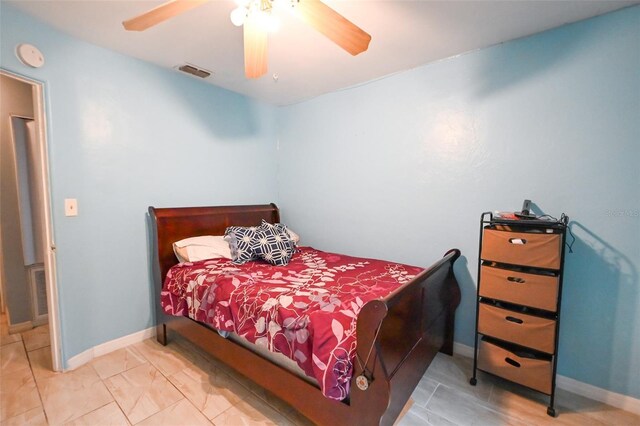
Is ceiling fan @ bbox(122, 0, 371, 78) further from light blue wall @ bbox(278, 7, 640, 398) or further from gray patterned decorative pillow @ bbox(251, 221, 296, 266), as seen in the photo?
gray patterned decorative pillow @ bbox(251, 221, 296, 266)

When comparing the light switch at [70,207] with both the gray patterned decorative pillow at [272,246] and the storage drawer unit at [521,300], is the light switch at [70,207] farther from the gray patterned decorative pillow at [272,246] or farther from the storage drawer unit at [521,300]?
the storage drawer unit at [521,300]

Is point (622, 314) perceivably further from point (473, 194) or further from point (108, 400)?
point (108, 400)

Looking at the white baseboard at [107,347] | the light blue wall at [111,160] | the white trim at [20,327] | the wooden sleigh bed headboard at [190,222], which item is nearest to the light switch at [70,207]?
the light blue wall at [111,160]

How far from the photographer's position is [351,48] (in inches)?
56.8

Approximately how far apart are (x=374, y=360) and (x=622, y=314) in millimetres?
1707

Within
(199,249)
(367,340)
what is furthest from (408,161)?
(199,249)

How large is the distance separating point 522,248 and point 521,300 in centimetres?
32

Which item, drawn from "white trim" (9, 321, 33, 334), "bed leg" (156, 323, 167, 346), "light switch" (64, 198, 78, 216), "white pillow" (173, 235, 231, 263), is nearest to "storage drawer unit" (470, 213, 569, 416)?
"white pillow" (173, 235, 231, 263)

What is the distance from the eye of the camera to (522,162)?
1.96 meters

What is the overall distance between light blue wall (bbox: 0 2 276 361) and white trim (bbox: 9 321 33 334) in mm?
1042

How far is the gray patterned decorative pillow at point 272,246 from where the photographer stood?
2.35 m

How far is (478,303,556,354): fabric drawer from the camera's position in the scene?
5.29ft

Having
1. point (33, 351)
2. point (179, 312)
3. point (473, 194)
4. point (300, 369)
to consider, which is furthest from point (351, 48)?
point (33, 351)

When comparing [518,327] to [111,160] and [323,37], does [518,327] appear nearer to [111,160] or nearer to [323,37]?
[323,37]
